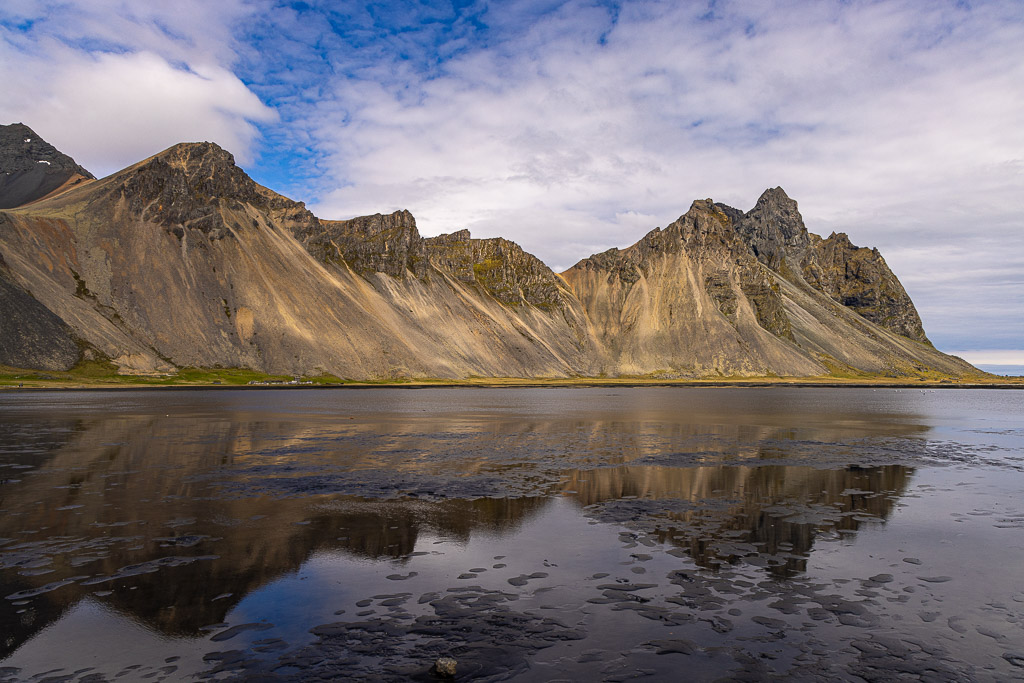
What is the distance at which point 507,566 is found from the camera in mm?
14492

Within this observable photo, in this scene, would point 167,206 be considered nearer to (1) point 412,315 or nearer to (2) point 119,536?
(1) point 412,315

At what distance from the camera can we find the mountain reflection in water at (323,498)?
531 inches

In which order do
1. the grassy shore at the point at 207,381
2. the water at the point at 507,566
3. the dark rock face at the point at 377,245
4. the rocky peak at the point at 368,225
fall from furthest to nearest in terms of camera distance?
the rocky peak at the point at 368,225 → the dark rock face at the point at 377,245 → the grassy shore at the point at 207,381 → the water at the point at 507,566

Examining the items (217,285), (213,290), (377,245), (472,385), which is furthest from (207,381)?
(377,245)

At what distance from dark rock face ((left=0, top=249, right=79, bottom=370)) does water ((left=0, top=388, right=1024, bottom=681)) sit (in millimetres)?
93716

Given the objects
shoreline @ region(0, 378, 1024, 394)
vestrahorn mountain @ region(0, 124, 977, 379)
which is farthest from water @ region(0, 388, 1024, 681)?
vestrahorn mountain @ region(0, 124, 977, 379)

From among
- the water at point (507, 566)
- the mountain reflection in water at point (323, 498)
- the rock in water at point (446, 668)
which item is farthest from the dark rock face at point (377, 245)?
the rock in water at point (446, 668)

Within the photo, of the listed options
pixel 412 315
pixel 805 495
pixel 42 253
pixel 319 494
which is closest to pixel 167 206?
pixel 42 253

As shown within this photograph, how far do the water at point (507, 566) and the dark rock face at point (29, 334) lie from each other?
9372cm

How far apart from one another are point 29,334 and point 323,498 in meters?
112

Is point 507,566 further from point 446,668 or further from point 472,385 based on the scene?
point 472,385

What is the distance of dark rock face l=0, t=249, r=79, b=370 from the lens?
102375 millimetres

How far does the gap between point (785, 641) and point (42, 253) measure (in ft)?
495

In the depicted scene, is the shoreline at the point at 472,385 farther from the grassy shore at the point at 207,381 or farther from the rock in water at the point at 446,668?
the rock in water at the point at 446,668
